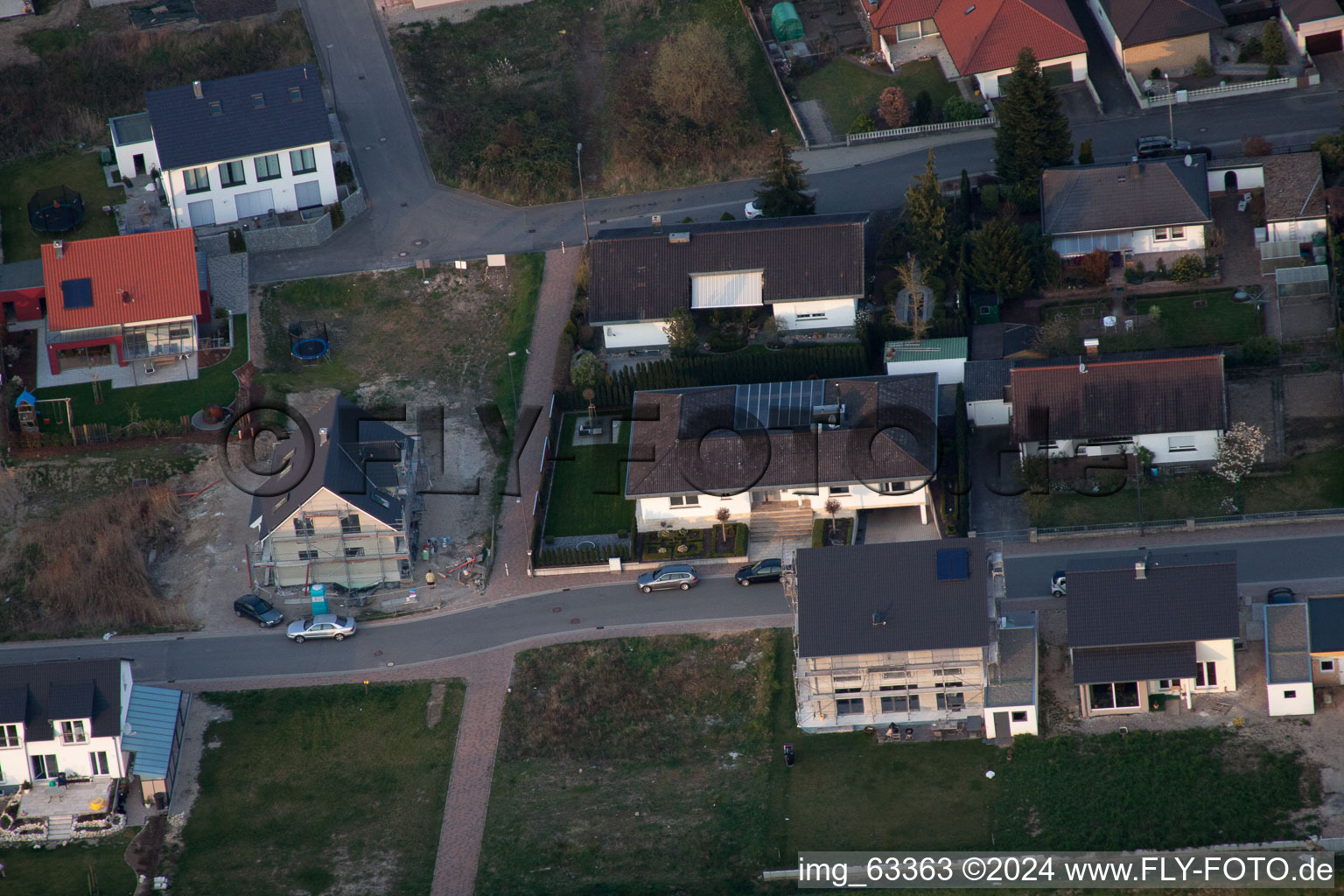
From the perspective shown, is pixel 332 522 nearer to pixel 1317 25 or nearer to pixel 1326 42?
pixel 1317 25

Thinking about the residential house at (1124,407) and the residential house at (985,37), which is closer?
the residential house at (1124,407)

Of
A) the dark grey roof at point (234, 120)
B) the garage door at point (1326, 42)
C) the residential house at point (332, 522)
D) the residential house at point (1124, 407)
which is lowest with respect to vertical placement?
the residential house at point (332, 522)

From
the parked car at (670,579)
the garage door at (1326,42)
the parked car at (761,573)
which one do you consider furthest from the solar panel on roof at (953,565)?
the garage door at (1326,42)

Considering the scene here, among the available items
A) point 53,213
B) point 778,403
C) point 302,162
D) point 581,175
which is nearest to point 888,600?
point 778,403

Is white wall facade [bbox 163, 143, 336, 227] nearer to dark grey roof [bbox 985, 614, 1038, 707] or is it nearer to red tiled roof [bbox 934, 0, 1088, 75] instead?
red tiled roof [bbox 934, 0, 1088, 75]

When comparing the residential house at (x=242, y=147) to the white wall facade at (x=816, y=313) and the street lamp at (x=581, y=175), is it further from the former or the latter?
the white wall facade at (x=816, y=313)

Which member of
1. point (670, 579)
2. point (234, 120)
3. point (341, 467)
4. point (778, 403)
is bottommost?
point (670, 579)

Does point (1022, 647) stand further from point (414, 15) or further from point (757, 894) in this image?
point (414, 15)
